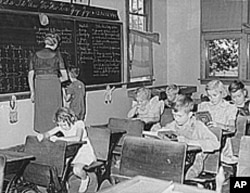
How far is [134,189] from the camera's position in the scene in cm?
182

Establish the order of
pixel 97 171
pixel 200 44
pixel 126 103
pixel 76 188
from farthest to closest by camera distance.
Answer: pixel 200 44 → pixel 126 103 → pixel 76 188 → pixel 97 171

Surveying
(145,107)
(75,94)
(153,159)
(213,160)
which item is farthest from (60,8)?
(153,159)

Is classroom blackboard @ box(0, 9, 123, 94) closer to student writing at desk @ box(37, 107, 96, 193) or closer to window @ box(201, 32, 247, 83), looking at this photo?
student writing at desk @ box(37, 107, 96, 193)

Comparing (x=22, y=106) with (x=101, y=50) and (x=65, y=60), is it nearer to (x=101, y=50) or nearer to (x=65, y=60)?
(x=65, y=60)

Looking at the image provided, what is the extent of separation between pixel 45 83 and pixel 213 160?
201cm

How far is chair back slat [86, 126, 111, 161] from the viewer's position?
3545 millimetres

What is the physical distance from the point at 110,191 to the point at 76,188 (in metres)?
2.43

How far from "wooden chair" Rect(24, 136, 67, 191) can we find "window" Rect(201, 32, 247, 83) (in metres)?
4.14

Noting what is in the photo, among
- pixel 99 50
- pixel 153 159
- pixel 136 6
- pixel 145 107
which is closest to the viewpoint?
pixel 153 159

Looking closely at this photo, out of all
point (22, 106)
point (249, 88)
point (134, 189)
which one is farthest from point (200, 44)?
point (134, 189)

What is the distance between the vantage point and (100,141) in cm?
360

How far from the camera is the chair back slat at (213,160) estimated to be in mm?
3139

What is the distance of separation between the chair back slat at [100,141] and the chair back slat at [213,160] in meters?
0.79

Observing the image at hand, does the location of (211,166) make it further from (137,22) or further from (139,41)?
(137,22)
